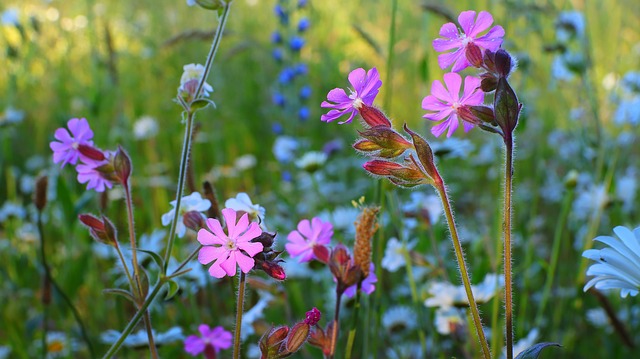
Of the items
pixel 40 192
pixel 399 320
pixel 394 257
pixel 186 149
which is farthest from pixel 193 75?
pixel 399 320

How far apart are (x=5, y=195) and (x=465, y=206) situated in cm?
183

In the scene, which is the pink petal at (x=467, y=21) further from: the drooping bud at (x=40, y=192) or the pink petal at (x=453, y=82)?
the drooping bud at (x=40, y=192)

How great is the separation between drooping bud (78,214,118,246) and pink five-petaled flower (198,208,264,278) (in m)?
0.21

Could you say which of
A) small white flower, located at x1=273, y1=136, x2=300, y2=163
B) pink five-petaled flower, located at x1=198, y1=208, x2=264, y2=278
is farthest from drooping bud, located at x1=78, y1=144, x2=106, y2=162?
small white flower, located at x1=273, y1=136, x2=300, y2=163

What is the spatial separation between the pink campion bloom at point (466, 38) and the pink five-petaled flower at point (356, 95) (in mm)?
68

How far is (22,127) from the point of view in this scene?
3.44 m

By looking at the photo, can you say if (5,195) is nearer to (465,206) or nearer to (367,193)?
(367,193)

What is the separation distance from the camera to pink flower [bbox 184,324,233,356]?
3.05 ft

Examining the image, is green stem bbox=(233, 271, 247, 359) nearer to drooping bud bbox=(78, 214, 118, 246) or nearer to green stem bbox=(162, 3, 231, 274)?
green stem bbox=(162, 3, 231, 274)

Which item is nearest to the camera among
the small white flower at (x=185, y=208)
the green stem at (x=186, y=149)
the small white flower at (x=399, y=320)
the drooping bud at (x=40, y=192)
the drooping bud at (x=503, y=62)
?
the drooping bud at (x=503, y=62)

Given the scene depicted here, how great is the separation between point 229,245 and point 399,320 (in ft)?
3.35

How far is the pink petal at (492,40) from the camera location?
0.65 metres

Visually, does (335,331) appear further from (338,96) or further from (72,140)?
(72,140)

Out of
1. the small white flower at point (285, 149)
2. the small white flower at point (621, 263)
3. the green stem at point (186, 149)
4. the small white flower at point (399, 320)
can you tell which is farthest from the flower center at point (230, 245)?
the small white flower at point (285, 149)
